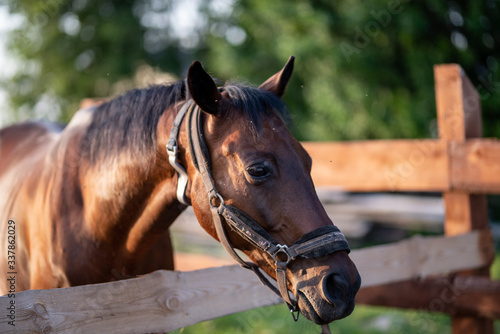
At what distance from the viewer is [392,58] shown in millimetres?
6988

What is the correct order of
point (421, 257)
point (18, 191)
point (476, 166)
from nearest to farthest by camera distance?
1. point (18, 191)
2. point (421, 257)
3. point (476, 166)

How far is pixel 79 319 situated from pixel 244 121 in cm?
99

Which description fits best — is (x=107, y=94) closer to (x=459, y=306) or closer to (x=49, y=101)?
(x=49, y=101)

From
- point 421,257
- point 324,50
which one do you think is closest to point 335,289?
point 421,257

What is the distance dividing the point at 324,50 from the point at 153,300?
583 centimetres

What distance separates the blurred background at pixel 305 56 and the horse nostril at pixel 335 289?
2.06 metres

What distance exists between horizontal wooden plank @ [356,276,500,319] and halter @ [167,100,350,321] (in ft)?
5.10

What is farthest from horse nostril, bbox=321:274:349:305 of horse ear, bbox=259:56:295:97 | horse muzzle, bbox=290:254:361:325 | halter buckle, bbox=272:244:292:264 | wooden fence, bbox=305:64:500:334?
wooden fence, bbox=305:64:500:334

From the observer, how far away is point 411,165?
3.19 meters

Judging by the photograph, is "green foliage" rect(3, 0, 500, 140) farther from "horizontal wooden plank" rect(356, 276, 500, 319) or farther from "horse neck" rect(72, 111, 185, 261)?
"horse neck" rect(72, 111, 185, 261)

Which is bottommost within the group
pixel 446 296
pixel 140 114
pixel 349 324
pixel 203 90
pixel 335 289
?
pixel 349 324

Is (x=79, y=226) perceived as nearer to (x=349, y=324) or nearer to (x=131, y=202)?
(x=131, y=202)

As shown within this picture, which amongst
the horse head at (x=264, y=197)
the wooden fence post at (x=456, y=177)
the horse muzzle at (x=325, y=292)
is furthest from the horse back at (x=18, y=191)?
the wooden fence post at (x=456, y=177)

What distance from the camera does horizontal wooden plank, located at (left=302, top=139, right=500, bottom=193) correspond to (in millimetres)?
2861
